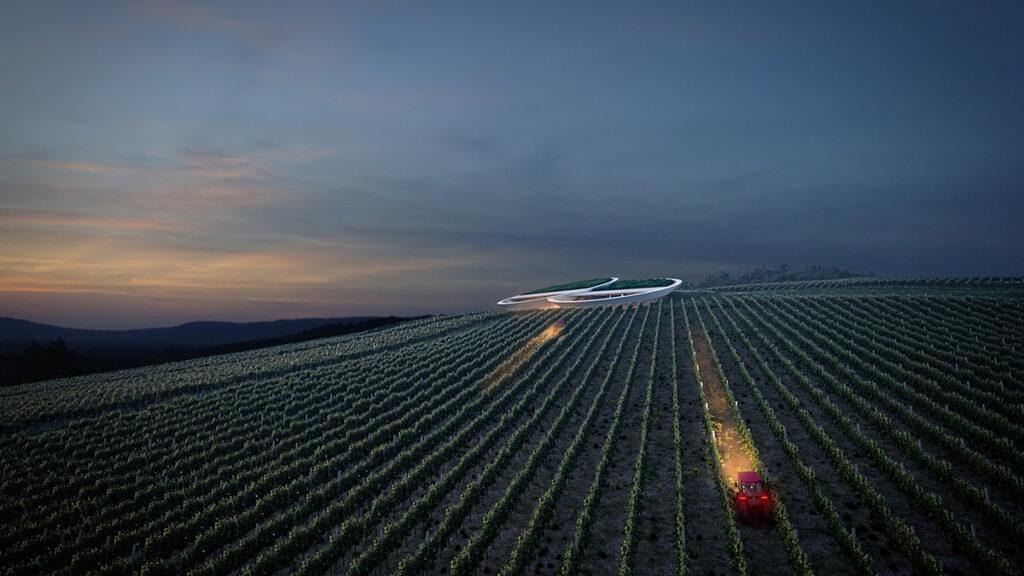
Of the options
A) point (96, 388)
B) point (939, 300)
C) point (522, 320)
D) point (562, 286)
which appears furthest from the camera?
point (562, 286)

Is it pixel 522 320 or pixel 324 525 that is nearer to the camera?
pixel 324 525

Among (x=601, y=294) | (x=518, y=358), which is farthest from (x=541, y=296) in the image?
(x=518, y=358)

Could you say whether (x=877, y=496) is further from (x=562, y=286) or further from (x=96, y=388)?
(x=562, y=286)

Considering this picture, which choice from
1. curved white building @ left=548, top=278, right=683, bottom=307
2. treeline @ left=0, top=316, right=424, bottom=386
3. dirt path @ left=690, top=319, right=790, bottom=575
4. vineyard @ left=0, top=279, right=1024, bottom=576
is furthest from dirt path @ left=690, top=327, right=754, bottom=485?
treeline @ left=0, top=316, right=424, bottom=386

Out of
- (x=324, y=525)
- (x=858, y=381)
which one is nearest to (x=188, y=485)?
(x=324, y=525)

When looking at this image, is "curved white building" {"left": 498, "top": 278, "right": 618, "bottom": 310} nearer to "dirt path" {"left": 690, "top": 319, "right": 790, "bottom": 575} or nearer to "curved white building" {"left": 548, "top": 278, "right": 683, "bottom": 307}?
"curved white building" {"left": 548, "top": 278, "right": 683, "bottom": 307}

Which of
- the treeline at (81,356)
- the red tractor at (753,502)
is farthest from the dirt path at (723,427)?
the treeline at (81,356)

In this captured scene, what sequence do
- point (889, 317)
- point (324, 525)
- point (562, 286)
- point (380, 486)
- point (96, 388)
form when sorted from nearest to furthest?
point (324, 525)
point (380, 486)
point (96, 388)
point (889, 317)
point (562, 286)

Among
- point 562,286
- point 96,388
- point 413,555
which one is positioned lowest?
point 413,555
